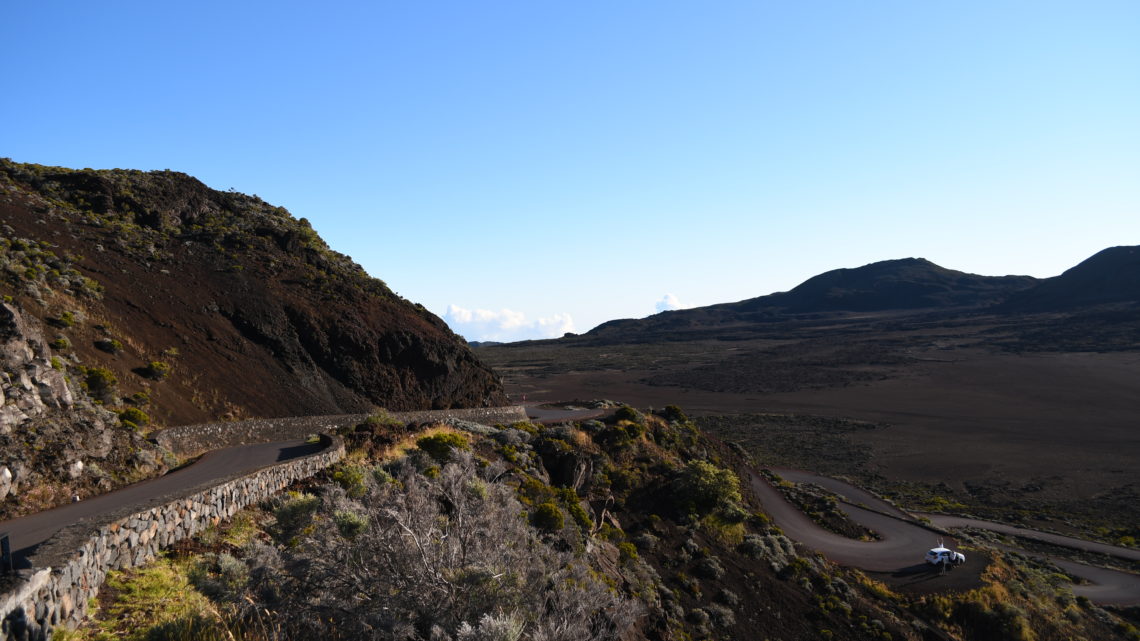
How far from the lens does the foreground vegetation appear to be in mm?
6547

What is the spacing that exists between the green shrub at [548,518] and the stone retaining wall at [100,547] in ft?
20.7

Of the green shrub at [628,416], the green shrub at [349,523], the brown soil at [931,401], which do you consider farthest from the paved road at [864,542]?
the green shrub at [349,523]

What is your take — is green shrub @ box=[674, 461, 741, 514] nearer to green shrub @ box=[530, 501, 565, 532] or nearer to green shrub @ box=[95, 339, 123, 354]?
green shrub @ box=[530, 501, 565, 532]

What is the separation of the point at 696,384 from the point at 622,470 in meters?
77.8

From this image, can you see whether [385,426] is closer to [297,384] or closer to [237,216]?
[297,384]

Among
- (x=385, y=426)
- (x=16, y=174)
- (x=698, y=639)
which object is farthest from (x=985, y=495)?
(x=16, y=174)

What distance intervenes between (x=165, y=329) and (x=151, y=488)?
17200 millimetres

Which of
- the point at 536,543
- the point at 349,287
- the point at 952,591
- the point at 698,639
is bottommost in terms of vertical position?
the point at 952,591

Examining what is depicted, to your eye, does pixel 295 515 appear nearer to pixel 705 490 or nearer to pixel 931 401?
pixel 705 490

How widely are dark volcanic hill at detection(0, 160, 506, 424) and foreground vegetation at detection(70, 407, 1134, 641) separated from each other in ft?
33.9

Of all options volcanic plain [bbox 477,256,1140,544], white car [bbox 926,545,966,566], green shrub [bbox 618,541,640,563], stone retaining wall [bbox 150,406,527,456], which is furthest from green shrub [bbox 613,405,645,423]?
volcanic plain [bbox 477,256,1140,544]

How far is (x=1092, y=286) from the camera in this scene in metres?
156

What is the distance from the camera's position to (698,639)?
1578cm

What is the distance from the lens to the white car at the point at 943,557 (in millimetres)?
24422
